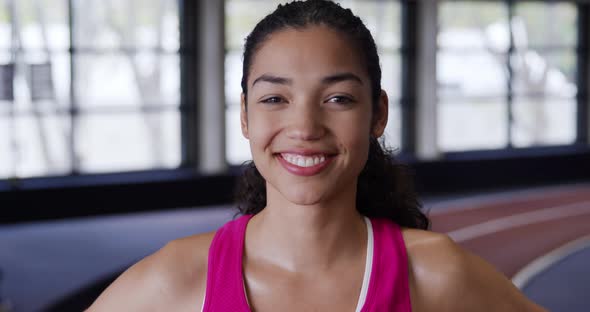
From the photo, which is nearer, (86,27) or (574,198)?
(86,27)

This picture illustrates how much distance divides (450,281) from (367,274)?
6.8 inches

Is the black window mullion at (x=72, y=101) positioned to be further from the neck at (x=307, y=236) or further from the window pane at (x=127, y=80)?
the neck at (x=307, y=236)

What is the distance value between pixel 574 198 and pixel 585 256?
18.7 ft

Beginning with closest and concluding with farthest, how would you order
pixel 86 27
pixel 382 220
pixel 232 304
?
pixel 232 304, pixel 382 220, pixel 86 27

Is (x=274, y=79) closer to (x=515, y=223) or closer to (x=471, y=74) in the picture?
(x=515, y=223)

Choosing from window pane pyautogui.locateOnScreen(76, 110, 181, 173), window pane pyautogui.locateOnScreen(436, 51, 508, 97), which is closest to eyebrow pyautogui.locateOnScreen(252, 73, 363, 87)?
window pane pyautogui.locateOnScreen(76, 110, 181, 173)

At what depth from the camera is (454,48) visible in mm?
11484

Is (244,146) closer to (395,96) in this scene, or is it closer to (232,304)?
(395,96)

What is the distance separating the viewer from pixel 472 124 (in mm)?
11828

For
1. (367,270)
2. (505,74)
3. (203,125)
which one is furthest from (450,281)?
(505,74)

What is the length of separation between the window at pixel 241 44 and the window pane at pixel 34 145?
203 centimetres

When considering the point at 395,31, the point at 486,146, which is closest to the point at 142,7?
the point at 395,31

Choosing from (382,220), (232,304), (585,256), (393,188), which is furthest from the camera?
(585,256)

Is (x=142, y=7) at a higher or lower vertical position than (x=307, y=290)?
higher
